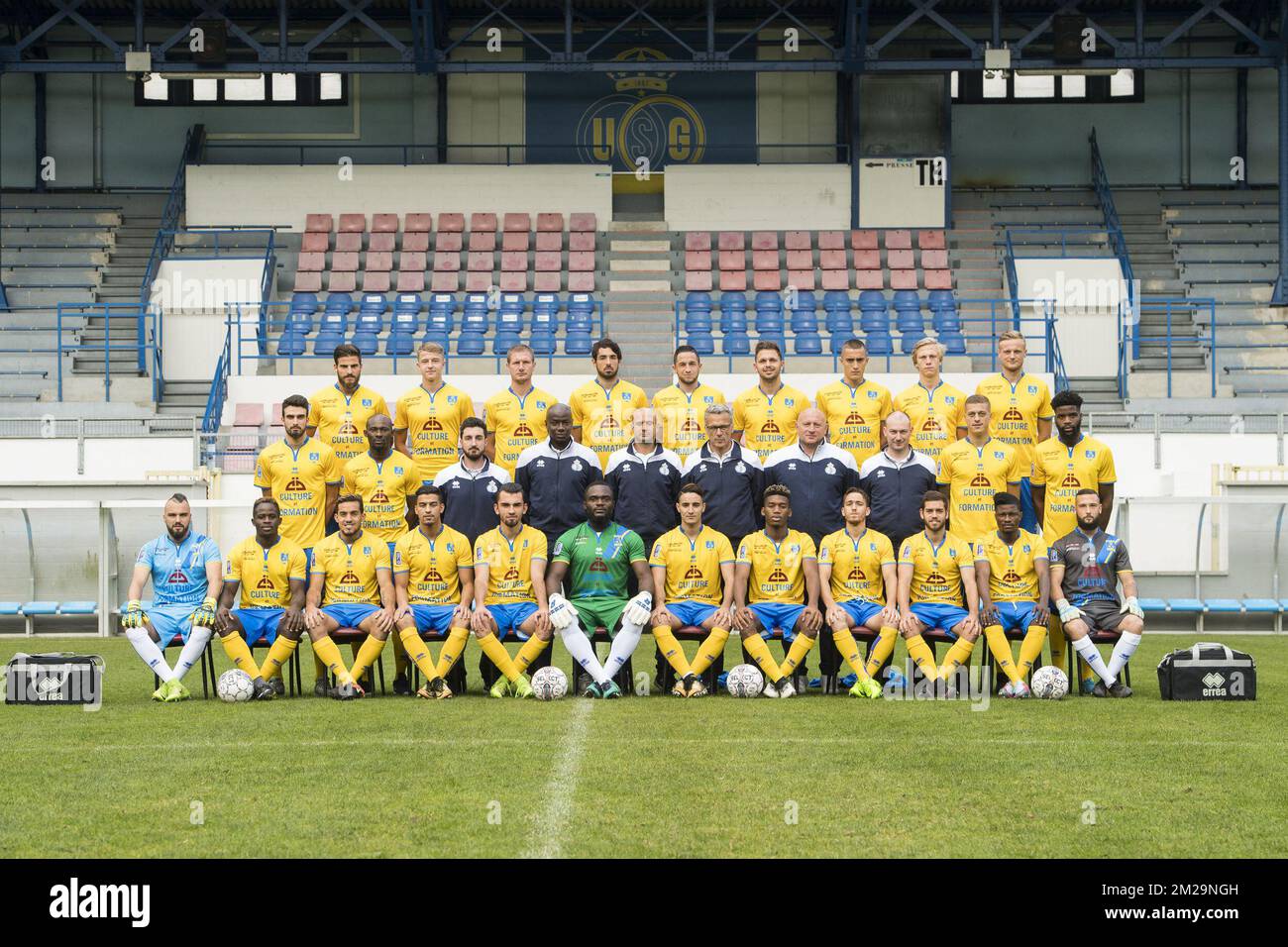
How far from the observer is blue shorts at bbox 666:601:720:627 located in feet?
35.1

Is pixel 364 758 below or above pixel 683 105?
below

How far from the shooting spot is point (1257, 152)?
30.0 meters

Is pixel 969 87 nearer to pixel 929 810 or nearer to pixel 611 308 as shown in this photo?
pixel 611 308

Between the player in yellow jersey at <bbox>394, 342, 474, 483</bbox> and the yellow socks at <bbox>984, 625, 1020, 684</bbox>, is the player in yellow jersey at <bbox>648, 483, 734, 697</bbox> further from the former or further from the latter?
the player in yellow jersey at <bbox>394, 342, 474, 483</bbox>

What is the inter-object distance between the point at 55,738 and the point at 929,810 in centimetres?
468

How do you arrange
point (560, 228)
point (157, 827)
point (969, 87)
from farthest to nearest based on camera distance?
point (969, 87), point (560, 228), point (157, 827)

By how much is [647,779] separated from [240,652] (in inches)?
171

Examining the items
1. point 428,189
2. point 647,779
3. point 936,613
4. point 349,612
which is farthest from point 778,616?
point 428,189

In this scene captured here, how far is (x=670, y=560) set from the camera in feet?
35.3

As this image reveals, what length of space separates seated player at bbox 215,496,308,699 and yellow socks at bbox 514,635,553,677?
4.81 feet

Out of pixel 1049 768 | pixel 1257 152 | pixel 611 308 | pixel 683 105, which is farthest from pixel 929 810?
pixel 1257 152

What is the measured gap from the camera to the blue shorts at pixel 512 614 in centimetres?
1075

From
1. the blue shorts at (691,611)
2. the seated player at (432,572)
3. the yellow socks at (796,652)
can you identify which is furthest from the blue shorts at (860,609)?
the seated player at (432,572)

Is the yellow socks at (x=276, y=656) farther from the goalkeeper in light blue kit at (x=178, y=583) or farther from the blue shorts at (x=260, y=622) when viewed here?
the goalkeeper in light blue kit at (x=178, y=583)
